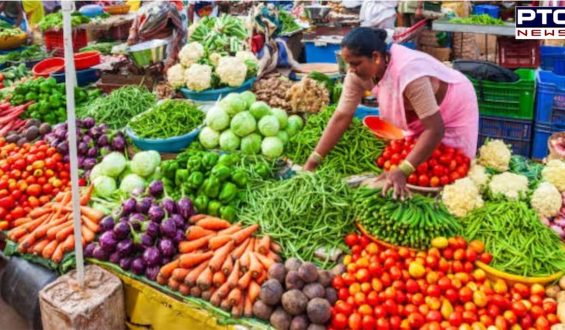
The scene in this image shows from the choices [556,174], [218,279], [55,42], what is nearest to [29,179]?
[218,279]

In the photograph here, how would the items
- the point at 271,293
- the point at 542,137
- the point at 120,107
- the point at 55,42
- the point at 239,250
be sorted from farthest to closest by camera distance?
the point at 55,42 < the point at 542,137 < the point at 120,107 < the point at 239,250 < the point at 271,293

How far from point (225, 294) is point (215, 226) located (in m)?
0.61

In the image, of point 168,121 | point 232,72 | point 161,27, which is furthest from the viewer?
point 161,27

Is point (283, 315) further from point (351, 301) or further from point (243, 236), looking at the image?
point (243, 236)

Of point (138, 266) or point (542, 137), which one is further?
point (542, 137)

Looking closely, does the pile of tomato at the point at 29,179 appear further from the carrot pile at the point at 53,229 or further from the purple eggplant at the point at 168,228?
the purple eggplant at the point at 168,228

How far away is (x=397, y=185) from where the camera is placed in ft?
10.5

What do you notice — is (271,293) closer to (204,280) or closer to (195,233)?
(204,280)

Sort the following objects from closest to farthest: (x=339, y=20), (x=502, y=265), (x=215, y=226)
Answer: (x=502, y=265) → (x=215, y=226) → (x=339, y=20)

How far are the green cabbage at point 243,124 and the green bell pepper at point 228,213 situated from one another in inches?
37.3

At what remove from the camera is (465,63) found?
19.6 feet

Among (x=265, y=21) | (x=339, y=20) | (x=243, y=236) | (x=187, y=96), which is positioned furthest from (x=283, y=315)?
(x=339, y=20)

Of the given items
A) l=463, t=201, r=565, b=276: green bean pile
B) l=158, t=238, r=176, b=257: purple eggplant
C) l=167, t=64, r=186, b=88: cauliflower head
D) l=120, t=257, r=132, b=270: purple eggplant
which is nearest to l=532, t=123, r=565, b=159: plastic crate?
l=463, t=201, r=565, b=276: green bean pile

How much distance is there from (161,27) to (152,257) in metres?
3.79
